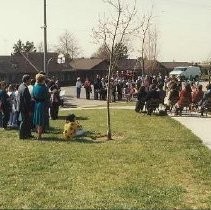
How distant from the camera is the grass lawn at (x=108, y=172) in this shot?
8.59 meters

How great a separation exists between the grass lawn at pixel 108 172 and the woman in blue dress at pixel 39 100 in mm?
541

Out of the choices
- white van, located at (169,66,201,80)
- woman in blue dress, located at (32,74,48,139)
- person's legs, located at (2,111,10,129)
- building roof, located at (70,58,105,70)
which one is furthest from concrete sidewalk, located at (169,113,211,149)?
building roof, located at (70,58,105,70)

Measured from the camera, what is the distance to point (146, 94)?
2359cm

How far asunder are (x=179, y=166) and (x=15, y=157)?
379cm

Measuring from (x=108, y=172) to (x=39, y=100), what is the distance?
506cm

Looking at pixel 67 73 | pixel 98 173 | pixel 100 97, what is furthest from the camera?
pixel 67 73

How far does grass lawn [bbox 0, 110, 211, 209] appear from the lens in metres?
8.59

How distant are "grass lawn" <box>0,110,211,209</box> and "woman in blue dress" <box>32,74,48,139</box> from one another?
21.3 inches

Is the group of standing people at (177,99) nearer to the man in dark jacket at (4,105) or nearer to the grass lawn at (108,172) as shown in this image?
the grass lawn at (108,172)

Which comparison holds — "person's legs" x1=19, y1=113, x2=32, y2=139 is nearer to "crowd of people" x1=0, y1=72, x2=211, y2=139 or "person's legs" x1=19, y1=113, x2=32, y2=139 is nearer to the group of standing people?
"crowd of people" x1=0, y1=72, x2=211, y2=139

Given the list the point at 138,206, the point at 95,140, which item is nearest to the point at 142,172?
the point at 138,206

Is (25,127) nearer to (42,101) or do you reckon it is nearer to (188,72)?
(42,101)

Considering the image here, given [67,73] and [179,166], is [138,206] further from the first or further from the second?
[67,73]

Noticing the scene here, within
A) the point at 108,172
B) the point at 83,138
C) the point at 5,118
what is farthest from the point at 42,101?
the point at 108,172
